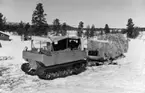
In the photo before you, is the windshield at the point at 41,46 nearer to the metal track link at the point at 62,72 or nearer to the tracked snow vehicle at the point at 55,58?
the tracked snow vehicle at the point at 55,58

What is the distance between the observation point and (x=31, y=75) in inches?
457

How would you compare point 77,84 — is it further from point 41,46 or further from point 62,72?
point 41,46

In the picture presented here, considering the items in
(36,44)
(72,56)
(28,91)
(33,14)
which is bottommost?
(28,91)

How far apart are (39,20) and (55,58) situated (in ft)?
129

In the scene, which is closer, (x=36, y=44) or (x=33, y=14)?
(x=36, y=44)

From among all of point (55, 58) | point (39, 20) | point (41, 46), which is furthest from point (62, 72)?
point (39, 20)

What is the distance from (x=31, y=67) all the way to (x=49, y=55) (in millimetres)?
2197

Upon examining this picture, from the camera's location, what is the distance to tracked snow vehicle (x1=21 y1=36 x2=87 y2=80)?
419 inches

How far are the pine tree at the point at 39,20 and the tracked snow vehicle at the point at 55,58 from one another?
1430 inches

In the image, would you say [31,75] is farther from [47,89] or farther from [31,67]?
[47,89]

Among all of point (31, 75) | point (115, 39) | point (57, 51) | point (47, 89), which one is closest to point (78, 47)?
point (57, 51)

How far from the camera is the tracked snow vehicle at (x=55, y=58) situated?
10.6 meters

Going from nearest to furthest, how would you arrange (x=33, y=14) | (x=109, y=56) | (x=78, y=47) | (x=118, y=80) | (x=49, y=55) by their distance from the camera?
(x=118, y=80) → (x=49, y=55) → (x=78, y=47) → (x=109, y=56) → (x=33, y=14)

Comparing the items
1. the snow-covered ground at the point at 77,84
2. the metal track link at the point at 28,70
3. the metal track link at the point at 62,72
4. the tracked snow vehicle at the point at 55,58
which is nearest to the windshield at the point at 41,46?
the tracked snow vehicle at the point at 55,58
